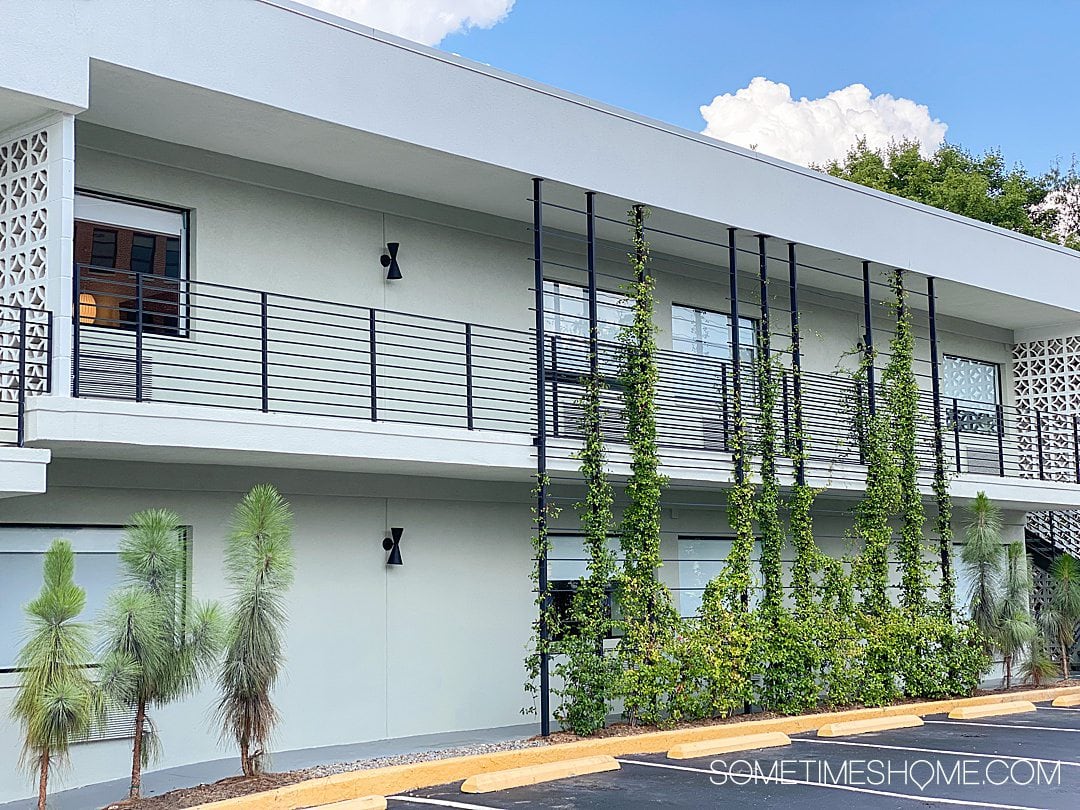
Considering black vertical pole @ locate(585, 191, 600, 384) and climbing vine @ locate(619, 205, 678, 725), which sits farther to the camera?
black vertical pole @ locate(585, 191, 600, 384)

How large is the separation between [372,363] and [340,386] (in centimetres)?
104

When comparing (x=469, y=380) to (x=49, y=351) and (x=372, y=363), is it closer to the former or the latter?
(x=372, y=363)

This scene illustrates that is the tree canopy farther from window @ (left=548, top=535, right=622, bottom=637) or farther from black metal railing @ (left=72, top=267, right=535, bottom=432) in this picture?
black metal railing @ (left=72, top=267, right=535, bottom=432)

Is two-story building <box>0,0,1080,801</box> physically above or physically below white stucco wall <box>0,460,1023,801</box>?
above

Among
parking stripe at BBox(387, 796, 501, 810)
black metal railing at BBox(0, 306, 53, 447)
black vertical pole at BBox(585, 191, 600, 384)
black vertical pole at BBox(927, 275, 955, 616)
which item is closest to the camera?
parking stripe at BBox(387, 796, 501, 810)

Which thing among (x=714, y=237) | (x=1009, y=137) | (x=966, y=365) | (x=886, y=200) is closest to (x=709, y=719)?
(x=714, y=237)

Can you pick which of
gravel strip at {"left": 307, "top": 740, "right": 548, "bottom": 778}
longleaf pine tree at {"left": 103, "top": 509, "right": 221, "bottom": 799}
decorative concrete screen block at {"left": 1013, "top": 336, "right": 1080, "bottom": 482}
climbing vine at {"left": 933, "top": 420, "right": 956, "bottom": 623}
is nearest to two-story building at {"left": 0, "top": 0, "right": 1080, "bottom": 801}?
climbing vine at {"left": 933, "top": 420, "right": 956, "bottom": 623}

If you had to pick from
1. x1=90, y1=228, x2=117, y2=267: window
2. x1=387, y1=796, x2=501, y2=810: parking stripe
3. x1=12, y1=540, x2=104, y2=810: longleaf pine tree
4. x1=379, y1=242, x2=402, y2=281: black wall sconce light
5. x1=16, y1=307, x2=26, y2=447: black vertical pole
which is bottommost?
x1=387, y1=796, x2=501, y2=810: parking stripe

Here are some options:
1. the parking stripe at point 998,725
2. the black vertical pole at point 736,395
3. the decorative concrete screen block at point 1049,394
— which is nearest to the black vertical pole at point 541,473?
the black vertical pole at point 736,395

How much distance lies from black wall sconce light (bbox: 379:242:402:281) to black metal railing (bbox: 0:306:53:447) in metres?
4.59

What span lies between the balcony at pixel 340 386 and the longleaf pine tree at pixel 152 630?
1.14 metres

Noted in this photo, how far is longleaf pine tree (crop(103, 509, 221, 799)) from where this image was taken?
31.2ft

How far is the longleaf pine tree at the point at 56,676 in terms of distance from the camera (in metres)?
8.96

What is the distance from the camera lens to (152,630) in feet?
31.6
